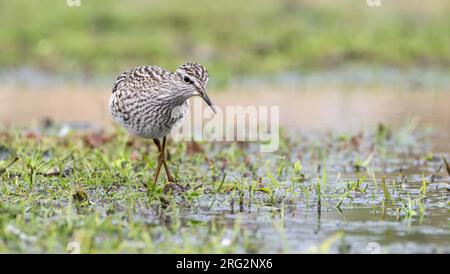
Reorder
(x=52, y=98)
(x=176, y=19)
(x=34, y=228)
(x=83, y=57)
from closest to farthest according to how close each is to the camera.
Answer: (x=34, y=228) → (x=52, y=98) → (x=83, y=57) → (x=176, y=19)

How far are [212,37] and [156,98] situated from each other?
10942 millimetres

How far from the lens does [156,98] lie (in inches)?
313

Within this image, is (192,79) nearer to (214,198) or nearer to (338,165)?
(214,198)

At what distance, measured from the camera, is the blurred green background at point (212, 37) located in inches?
703

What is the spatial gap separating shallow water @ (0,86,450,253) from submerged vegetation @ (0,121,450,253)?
0.02 m

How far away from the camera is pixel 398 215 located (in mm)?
7324

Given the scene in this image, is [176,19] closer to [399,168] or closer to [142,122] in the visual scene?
[399,168]

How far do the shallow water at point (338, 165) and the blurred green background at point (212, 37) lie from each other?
1665mm

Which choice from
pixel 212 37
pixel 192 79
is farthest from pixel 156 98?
pixel 212 37

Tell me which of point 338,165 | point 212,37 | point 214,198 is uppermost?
point 212,37

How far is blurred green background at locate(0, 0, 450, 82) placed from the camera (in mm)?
17844
